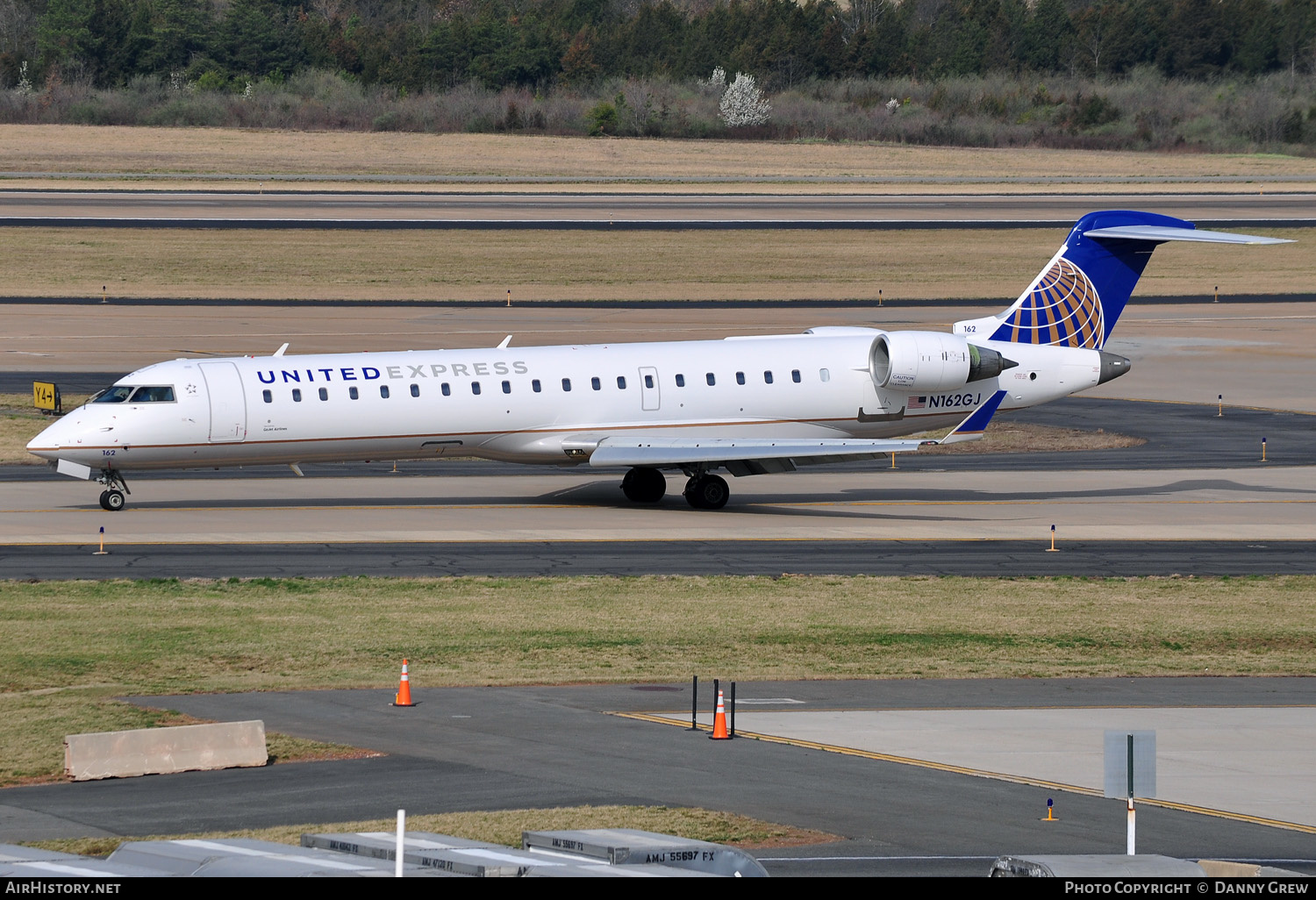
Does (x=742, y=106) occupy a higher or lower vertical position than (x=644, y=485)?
higher

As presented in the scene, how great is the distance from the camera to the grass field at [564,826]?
1536cm

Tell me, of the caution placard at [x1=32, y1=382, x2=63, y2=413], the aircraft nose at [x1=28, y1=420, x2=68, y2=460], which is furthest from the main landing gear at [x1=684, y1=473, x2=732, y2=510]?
the caution placard at [x1=32, y1=382, x2=63, y2=413]

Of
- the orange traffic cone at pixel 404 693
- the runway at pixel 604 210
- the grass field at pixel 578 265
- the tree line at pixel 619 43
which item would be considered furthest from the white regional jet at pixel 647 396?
the tree line at pixel 619 43

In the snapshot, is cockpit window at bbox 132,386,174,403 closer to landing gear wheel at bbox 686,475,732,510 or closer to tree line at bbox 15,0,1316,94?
landing gear wheel at bbox 686,475,732,510

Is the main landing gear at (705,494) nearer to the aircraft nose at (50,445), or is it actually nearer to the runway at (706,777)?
the aircraft nose at (50,445)

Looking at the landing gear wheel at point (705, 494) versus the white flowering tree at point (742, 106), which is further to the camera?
the white flowering tree at point (742, 106)

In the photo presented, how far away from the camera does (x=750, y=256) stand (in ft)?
274

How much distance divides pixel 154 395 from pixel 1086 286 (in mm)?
21760

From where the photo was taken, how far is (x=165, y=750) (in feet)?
59.4

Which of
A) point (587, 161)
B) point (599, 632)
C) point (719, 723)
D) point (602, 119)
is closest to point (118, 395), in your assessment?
point (599, 632)

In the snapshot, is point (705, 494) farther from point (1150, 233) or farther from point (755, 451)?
point (1150, 233)

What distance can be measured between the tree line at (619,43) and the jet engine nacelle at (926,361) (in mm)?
109812
